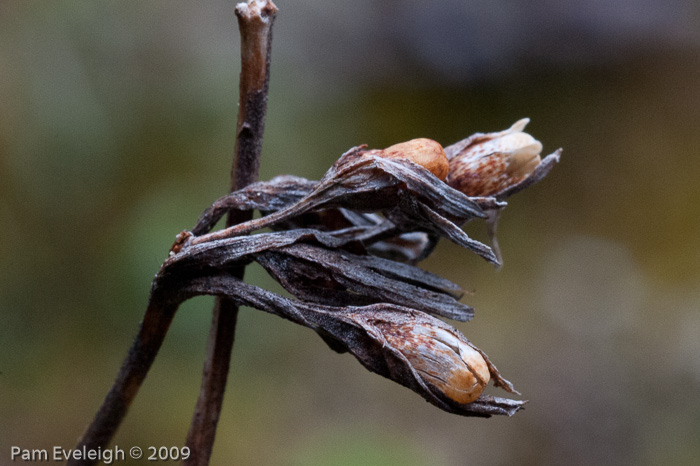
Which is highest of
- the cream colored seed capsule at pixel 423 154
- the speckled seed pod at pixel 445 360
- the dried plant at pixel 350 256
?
the cream colored seed capsule at pixel 423 154

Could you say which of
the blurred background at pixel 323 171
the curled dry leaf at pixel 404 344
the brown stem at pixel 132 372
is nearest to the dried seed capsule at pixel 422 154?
the curled dry leaf at pixel 404 344

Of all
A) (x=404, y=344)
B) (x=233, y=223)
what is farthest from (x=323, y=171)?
(x=404, y=344)

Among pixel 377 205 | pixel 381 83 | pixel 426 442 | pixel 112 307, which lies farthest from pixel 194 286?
pixel 381 83

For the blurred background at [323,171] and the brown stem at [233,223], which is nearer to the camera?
the brown stem at [233,223]

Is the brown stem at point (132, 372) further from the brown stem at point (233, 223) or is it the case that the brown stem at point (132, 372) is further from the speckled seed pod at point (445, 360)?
the speckled seed pod at point (445, 360)

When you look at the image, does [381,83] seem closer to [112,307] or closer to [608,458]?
[112,307]

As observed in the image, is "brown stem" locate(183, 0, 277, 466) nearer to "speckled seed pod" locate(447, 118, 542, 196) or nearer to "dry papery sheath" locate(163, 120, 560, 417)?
"dry papery sheath" locate(163, 120, 560, 417)

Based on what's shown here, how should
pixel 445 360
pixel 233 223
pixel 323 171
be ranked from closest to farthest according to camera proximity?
1. pixel 445 360
2. pixel 233 223
3. pixel 323 171

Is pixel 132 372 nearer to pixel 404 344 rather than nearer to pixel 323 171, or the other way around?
pixel 404 344
